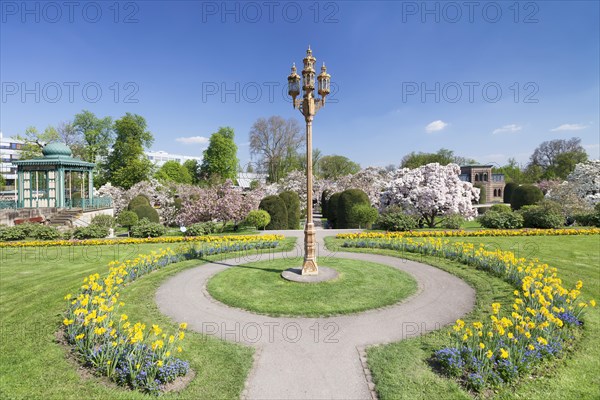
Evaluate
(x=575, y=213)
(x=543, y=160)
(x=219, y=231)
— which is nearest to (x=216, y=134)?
(x=219, y=231)

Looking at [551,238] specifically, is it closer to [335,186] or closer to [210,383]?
[210,383]

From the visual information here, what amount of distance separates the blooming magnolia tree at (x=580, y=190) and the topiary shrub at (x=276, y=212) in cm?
2111

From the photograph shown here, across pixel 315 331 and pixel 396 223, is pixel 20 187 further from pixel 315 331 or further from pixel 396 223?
pixel 315 331

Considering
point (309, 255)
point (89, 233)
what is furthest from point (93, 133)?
point (309, 255)

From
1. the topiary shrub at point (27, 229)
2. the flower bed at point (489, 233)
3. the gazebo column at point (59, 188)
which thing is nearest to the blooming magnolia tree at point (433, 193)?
the flower bed at point (489, 233)

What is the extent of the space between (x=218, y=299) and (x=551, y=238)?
17474mm

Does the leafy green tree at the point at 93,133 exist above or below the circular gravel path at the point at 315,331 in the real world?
above

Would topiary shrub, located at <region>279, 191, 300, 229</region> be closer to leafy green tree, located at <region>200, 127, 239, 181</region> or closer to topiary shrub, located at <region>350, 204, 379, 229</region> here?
topiary shrub, located at <region>350, 204, 379, 229</region>

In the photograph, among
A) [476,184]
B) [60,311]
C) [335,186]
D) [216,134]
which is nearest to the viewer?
[60,311]

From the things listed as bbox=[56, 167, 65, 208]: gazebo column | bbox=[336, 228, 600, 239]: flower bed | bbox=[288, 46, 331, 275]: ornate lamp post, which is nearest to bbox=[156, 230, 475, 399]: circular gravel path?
bbox=[288, 46, 331, 275]: ornate lamp post

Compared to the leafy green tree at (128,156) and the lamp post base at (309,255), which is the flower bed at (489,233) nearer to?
the lamp post base at (309,255)

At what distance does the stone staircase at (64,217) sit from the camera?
22.9 metres

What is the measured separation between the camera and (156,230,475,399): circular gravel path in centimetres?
461

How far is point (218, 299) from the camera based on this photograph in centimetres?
824
